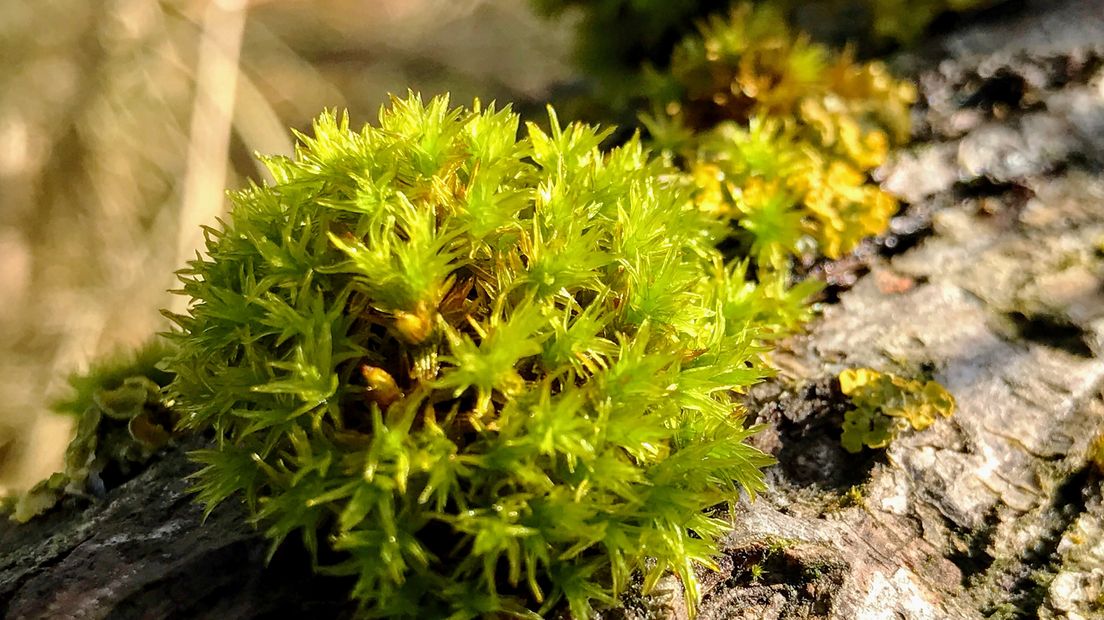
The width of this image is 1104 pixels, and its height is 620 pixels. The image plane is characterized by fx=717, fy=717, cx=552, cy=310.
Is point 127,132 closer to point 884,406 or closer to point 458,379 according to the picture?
point 458,379

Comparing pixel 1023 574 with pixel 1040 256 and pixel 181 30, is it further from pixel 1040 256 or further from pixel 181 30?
pixel 181 30

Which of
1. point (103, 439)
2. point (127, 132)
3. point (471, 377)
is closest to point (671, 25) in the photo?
point (471, 377)

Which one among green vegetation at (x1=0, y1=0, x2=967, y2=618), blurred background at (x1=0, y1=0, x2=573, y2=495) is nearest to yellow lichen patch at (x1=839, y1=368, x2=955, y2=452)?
green vegetation at (x1=0, y1=0, x2=967, y2=618)

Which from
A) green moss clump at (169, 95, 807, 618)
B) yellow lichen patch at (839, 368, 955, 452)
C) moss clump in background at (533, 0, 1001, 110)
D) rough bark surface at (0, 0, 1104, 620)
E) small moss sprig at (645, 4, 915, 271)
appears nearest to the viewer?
green moss clump at (169, 95, 807, 618)

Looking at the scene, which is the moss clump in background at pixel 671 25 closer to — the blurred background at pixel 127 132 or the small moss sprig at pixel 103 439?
the blurred background at pixel 127 132

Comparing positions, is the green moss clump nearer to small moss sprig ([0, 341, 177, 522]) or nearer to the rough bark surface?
the rough bark surface

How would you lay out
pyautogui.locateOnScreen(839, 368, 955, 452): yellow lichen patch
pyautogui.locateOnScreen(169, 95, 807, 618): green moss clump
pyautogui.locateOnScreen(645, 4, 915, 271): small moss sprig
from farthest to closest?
pyautogui.locateOnScreen(645, 4, 915, 271): small moss sprig → pyautogui.locateOnScreen(839, 368, 955, 452): yellow lichen patch → pyautogui.locateOnScreen(169, 95, 807, 618): green moss clump
